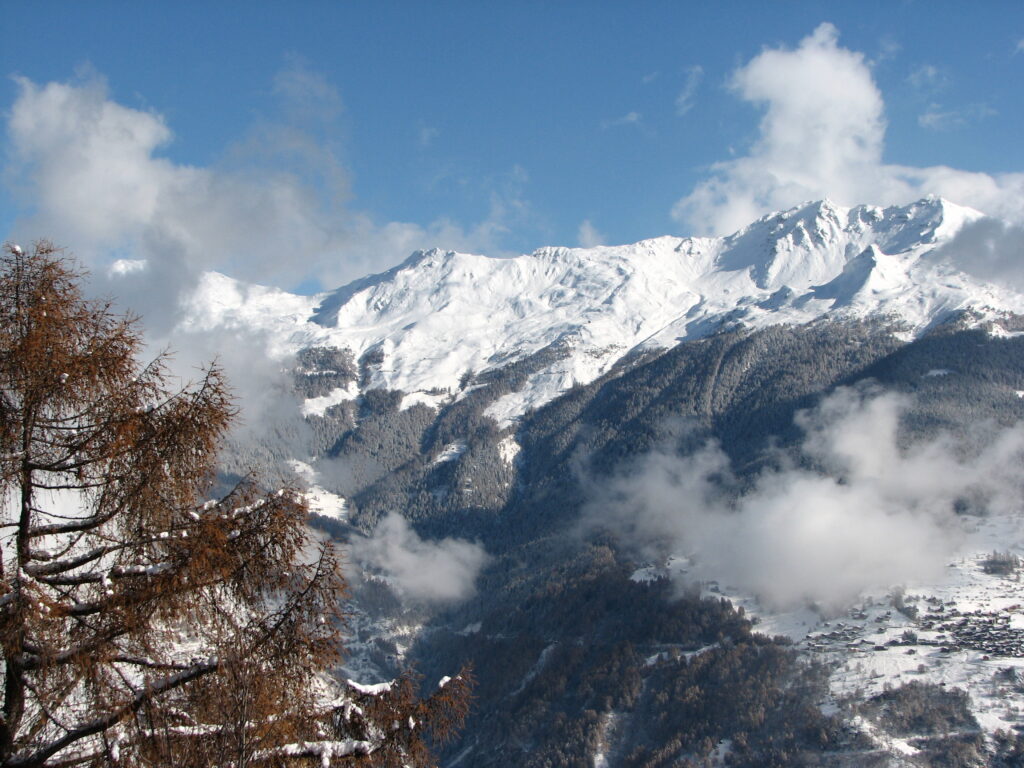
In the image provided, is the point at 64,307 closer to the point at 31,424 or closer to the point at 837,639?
the point at 31,424

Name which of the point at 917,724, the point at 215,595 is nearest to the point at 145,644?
the point at 215,595

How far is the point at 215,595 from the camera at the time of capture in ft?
26.6

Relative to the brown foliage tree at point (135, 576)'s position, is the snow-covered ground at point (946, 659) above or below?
above

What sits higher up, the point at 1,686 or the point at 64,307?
the point at 64,307

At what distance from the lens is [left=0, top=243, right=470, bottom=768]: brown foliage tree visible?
7.53 metres

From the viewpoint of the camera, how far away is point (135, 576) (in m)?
7.70

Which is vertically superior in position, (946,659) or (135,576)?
(946,659)

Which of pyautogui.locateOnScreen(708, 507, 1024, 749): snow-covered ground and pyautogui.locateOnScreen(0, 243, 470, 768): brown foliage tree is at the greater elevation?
pyautogui.locateOnScreen(708, 507, 1024, 749): snow-covered ground

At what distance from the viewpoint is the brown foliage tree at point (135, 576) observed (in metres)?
7.53

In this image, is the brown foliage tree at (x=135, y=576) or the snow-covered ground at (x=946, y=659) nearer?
the brown foliage tree at (x=135, y=576)

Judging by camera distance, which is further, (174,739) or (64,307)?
(64,307)

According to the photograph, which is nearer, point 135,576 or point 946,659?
point 135,576

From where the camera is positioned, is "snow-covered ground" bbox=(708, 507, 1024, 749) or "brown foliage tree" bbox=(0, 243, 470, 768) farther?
"snow-covered ground" bbox=(708, 507, 1024, 749)

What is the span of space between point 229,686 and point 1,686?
85.9 inches
